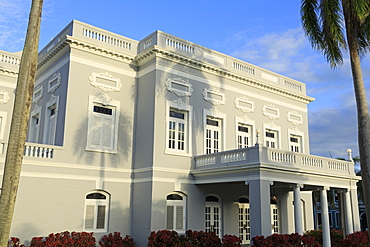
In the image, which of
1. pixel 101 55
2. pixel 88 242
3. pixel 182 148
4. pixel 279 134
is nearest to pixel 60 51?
pixel 101 55

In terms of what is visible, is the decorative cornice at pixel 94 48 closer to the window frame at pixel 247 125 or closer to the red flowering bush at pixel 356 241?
the window frame at pixel 247 125

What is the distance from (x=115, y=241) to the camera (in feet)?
49.6

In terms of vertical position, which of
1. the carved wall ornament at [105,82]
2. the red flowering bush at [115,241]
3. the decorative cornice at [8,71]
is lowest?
the red flowering bush at [115,241]

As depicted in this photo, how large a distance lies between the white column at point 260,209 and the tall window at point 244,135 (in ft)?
18.7

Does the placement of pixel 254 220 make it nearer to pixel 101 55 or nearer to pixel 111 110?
pixel 111 110

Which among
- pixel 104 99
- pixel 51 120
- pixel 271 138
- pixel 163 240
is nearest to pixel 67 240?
pixel 163 240

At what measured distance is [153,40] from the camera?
1734 centimetres

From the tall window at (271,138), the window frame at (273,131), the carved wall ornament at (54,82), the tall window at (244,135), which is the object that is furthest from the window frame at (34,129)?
the tall window at (271,138)

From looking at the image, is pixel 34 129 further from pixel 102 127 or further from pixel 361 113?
pixel 361 113

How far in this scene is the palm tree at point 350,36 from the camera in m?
12.2

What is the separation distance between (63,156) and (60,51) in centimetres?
506

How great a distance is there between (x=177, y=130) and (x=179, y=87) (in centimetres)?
207

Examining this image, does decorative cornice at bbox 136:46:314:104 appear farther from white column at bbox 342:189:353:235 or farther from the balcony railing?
white column at bbox 342:189:353:235

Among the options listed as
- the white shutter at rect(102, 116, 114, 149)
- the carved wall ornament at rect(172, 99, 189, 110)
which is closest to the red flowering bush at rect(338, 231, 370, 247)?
the carved wall ornament at rect(172, 99, 189, 110)
